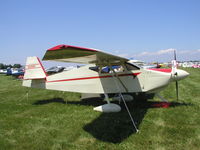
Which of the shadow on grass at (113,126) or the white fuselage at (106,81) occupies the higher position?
the white fuselage at (106,81)

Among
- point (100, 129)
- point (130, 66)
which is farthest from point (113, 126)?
point (130, 66)

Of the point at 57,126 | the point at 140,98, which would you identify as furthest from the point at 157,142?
the point at 140,98

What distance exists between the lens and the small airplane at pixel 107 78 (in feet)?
19.3

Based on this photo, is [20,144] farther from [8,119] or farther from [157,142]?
[157,142]

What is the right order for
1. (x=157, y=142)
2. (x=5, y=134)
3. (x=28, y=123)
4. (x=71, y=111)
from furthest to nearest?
(x=71, y=111), (x=28, y=123), (x=5, y=134), (x=157, y=142)

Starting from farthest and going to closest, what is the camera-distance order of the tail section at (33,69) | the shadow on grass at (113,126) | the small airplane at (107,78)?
the tail section at (33,69)
the small airplane at (107,78)
the shadow on grass at (113,126)

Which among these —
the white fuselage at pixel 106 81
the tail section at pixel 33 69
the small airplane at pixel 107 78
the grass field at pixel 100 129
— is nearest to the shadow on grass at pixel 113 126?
the grass field at pixel 100 129

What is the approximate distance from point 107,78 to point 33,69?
372 cm

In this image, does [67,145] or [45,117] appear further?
[45,117]

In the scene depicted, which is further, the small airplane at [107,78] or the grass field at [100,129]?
the small airplane at [107,78]

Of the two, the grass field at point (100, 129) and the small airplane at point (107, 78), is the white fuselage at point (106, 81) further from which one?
the grass field at point (100, 129)

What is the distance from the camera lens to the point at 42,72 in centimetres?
780

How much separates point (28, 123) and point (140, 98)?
196 inches

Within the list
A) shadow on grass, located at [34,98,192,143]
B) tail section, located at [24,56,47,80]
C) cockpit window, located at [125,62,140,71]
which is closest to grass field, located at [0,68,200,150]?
shadow on grass, located at [34,98,192,143]
